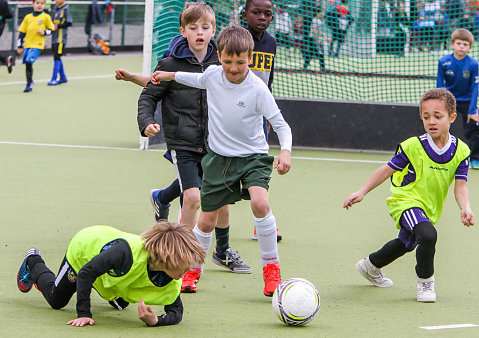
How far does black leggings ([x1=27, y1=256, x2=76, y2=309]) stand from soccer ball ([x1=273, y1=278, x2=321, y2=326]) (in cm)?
115

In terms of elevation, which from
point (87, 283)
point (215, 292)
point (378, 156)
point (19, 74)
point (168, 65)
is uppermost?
point (168, 65)

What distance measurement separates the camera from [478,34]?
682 inches

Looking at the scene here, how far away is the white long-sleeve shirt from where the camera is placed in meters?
5.59

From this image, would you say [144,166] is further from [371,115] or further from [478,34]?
[478,34]

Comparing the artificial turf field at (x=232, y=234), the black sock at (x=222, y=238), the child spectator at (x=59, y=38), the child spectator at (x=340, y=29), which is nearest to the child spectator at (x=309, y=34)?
the child spectator at (x=340, y=29)

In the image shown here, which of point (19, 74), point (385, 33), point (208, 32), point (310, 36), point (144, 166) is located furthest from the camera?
point (19, 74)

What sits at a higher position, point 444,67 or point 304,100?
point 444,67

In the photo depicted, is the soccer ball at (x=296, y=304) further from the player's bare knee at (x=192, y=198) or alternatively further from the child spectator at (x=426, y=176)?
the player's bare knee at (x=192, y=198)

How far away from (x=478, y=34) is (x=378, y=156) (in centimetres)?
654

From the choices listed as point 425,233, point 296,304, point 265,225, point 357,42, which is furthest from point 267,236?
point 357,42

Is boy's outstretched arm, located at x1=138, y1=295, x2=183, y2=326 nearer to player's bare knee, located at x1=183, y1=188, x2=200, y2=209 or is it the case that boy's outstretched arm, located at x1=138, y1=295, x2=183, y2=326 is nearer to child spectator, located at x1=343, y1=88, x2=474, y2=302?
player's bare knee, located at x1=183, y1=188, x2=200, y2=209

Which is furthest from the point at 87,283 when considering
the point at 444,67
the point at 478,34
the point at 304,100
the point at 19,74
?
the point at 19,74

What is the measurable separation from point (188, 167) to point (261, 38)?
1.53 metres

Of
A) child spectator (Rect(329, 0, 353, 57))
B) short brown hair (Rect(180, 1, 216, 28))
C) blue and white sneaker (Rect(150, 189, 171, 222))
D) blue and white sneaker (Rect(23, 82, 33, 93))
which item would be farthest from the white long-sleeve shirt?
blue and white sneaker (Rect(23, 82, 33, 93))
